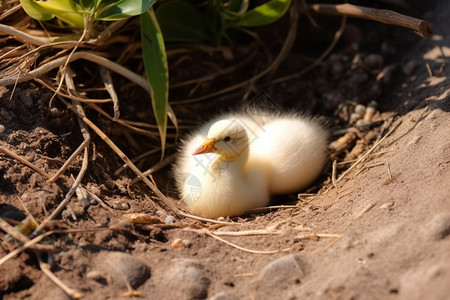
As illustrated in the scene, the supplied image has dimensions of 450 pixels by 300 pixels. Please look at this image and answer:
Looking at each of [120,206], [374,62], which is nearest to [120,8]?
[120,206]

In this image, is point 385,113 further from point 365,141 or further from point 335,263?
point 335,263

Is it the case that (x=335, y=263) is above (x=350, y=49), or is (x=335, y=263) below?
below

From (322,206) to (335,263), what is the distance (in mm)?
506

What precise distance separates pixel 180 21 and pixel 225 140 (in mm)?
894

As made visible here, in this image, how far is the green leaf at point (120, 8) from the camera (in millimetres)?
2305

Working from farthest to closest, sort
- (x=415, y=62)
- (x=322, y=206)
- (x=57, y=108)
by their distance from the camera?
(x=415, y=62) → (x=57, y=108) → (x=322, y=206)

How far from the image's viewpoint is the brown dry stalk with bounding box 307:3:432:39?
2.30 metres

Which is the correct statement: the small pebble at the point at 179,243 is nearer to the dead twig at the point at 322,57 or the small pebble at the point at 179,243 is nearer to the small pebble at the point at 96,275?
the small pebble at the point at 96,275

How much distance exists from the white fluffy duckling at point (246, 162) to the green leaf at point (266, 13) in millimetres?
507

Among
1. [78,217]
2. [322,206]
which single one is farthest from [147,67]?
[322,206]

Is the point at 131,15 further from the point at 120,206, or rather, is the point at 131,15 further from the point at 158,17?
the point at 120,206

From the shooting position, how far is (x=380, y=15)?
249 cm

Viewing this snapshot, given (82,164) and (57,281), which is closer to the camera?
(57,281)

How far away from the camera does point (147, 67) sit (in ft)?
8.00
